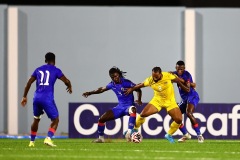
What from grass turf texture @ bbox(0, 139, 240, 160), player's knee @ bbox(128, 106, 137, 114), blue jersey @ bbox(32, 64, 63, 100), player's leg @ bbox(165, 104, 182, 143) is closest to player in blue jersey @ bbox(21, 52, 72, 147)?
blue jersey @ bbox(32, 64, 63, 100)

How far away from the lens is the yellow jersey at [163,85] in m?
22.3

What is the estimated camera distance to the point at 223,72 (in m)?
32.8

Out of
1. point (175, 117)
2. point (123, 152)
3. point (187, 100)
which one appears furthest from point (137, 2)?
point (123, 152)

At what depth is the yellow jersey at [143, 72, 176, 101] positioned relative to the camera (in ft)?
73.3

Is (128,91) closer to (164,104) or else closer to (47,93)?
(164,104)

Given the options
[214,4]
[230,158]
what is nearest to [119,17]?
[214,4]

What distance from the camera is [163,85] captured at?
22.4 m

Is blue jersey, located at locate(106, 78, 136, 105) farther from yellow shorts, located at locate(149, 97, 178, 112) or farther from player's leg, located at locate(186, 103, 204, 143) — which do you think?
player's leg, located at locate(186, 103, 204, 143)

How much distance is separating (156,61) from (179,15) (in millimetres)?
1836

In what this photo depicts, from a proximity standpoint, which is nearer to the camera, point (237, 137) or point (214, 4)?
point (237, 137)

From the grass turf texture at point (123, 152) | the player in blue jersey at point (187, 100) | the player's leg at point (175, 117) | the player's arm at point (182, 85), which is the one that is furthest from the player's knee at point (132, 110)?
the grass turf texture at point (123, 152)

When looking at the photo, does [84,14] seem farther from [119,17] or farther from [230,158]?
[230,158]

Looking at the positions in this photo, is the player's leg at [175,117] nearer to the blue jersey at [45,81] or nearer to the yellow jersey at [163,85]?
the yellow jersey at [163,85]

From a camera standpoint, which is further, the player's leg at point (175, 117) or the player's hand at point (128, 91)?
the player's hand at point (128, 91)
